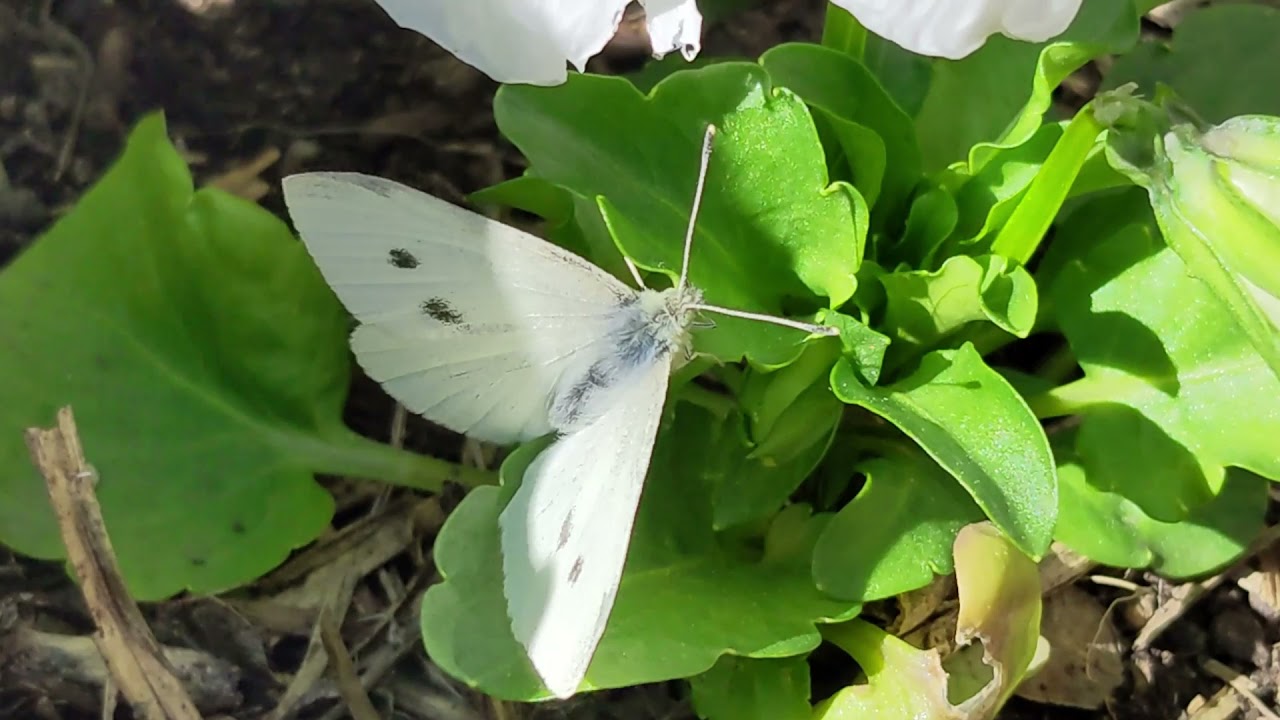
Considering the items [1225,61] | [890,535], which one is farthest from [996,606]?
[1225,61]

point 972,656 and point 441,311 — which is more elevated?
point 441,311

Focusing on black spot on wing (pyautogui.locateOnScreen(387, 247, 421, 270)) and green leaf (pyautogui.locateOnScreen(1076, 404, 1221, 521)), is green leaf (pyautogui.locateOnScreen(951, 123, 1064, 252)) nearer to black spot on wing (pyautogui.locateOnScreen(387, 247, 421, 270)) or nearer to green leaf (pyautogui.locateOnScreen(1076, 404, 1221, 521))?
green leaf (pyautogui.locateOnScreen(1076, 404, 1221, 521))

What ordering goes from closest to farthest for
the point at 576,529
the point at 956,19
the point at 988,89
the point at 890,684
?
the point at 956,19, the point at 576,529, the point at 890,684, the point at 988,89

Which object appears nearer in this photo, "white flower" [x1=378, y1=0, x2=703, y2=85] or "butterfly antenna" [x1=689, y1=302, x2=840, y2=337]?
"white flower" [x1=378, y1=0, x2=703, y2=85]

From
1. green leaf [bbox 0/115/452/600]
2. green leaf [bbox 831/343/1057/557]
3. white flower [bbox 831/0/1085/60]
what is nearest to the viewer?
white flower [bbox 831/0/1085/60]

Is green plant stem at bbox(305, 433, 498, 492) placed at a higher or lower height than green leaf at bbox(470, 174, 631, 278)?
lower

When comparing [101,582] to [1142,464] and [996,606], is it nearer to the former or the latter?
[996,606]

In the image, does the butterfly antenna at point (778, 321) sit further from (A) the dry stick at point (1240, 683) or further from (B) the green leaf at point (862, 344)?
(A) the dry stick at point (1240, 683)

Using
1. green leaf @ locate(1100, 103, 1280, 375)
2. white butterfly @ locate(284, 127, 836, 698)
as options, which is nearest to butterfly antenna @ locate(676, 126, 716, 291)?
white butterfly @ locate(284, 127, 836, 698)
